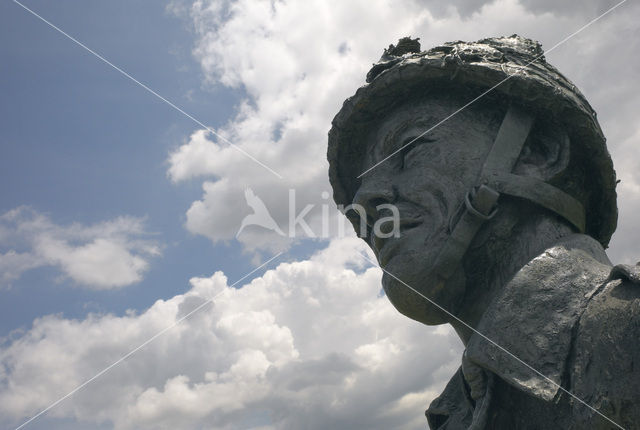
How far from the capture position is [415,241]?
4.74m

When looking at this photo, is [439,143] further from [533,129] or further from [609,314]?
[609,314]

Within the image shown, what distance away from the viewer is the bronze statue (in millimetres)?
3672

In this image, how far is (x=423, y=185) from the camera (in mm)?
4938

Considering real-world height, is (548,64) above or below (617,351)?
above

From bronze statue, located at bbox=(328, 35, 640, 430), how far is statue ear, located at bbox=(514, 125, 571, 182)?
0.04 feet

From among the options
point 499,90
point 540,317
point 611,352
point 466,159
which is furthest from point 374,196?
point 611,352

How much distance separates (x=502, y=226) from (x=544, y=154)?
81 cm

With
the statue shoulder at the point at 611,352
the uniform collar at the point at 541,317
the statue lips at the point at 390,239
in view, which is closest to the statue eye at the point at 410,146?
the statue lips at the point at 390,239

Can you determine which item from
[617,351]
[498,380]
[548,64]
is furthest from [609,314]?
[548,64]

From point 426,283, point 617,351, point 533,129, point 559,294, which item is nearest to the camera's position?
point 617,351

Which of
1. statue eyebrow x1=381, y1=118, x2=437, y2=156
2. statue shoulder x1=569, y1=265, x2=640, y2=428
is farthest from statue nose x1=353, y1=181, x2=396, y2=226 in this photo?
statue shoulder x1=569, y1=265, x2=640, y2=428

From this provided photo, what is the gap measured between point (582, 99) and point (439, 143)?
4.01ft

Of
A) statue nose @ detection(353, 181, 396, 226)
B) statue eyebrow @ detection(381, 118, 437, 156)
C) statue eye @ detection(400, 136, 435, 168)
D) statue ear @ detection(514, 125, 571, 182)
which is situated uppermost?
statue eyebrow @ detection(381, 118, 437, 156)

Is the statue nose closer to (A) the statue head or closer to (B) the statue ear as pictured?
(A) the statue head
